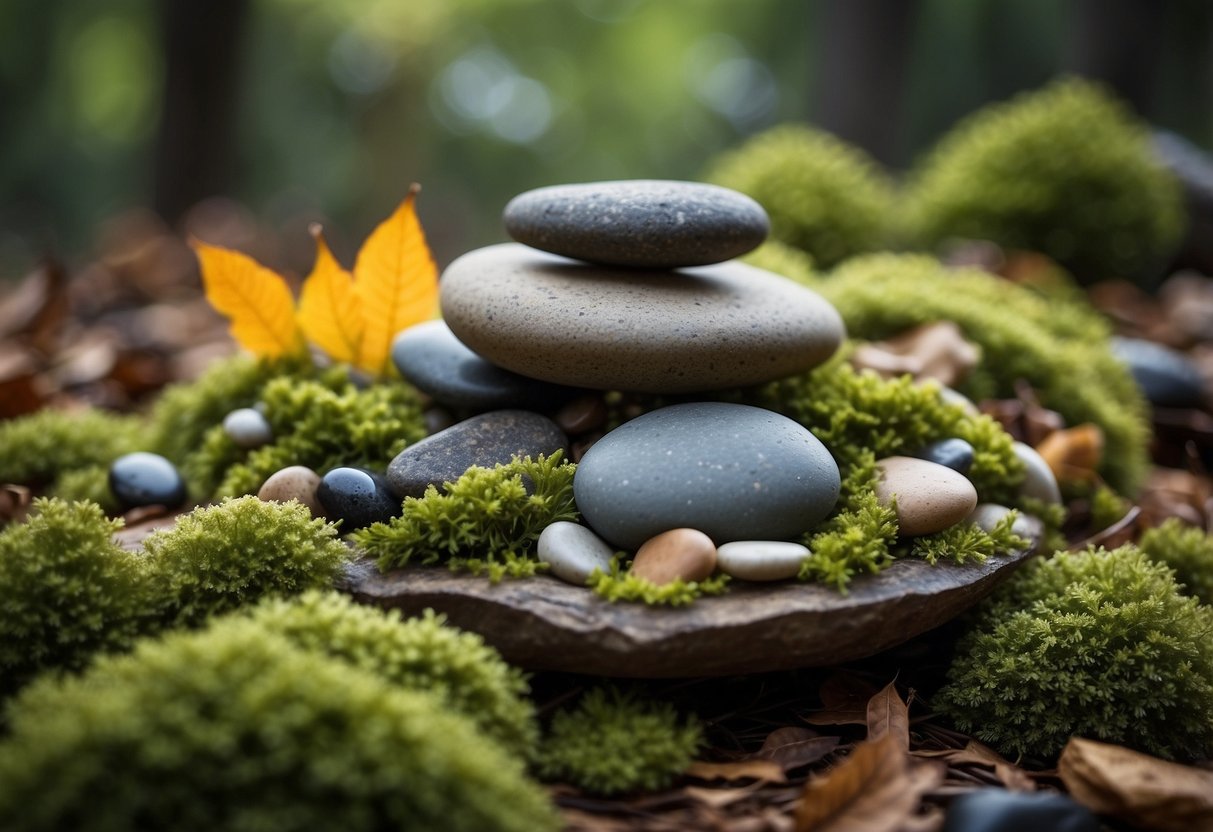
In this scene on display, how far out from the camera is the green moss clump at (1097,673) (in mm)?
2055

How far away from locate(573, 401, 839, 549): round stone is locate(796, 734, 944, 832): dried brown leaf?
54 centimetres

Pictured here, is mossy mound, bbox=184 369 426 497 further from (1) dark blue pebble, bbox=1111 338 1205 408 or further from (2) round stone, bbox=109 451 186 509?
(1) dark blue pebble, bbox=1111 338 1205 408

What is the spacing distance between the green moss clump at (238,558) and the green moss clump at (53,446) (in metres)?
1.02

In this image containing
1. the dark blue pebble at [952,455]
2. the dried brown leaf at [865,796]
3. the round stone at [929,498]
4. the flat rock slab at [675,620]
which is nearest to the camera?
the dried brown leaf at [865,796]

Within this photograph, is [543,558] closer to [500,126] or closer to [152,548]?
[152,548]

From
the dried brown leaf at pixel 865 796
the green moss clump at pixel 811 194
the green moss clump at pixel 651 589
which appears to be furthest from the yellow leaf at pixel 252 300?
the green moss clump at pixel 811 194

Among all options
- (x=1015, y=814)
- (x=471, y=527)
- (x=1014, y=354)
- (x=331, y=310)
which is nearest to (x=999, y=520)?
(x=1015, y=814)

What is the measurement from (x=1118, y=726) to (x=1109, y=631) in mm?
202

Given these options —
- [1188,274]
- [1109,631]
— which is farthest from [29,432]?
[1188,274]

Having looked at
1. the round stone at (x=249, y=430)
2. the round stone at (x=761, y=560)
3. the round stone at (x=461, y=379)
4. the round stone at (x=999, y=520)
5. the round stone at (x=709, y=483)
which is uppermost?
the round stone at (x=461, y=379)

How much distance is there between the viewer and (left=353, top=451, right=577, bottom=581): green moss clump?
2.10 meters

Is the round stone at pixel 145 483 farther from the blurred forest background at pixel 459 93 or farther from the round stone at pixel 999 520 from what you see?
the blurred forest background at pixel 459 93

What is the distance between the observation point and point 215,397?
2.88m

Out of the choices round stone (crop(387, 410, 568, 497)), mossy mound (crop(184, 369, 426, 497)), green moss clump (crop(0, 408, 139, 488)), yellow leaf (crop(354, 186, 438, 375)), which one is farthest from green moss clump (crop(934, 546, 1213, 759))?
green moss clump (crop(0, 408, 139, 488))
